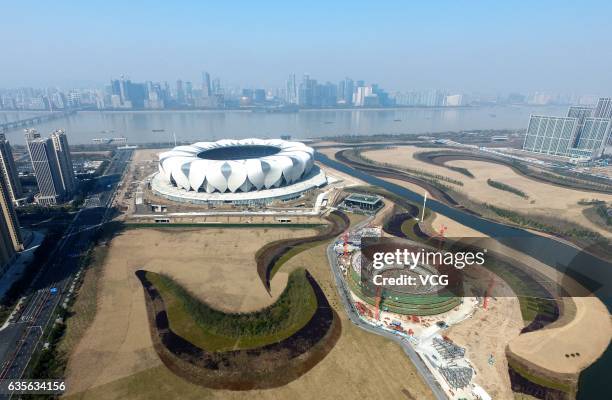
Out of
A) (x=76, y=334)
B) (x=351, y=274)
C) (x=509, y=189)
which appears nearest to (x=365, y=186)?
(x=509, y=189)

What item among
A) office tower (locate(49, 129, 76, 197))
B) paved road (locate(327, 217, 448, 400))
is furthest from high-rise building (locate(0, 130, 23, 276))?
paved road (locate(327, 217, 448, 400))

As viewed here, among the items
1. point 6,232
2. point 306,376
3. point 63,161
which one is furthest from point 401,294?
point 63,161

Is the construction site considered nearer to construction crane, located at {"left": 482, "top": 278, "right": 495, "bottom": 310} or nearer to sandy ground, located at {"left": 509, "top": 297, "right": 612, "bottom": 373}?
construction crane, located at {"left": 482, "top": 278, "right": 495, "bottom": 310}

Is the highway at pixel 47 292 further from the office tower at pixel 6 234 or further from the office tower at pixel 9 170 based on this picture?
the office tower at pixel 9 170

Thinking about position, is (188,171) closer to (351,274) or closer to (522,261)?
(351,274)

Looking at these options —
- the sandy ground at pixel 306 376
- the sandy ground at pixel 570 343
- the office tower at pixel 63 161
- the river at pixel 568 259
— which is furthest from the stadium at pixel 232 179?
the sandy ground at pixel 570 343

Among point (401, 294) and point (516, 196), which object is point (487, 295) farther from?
point (516, 196)

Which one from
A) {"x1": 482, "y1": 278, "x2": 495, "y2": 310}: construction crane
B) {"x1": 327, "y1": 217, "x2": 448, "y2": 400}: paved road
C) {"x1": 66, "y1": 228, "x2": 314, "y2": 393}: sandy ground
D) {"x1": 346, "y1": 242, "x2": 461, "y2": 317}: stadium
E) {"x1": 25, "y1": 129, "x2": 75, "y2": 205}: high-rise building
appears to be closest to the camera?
{"x1": 327, "y1": 217, "x2": 448, "y2": 400}: paved road
